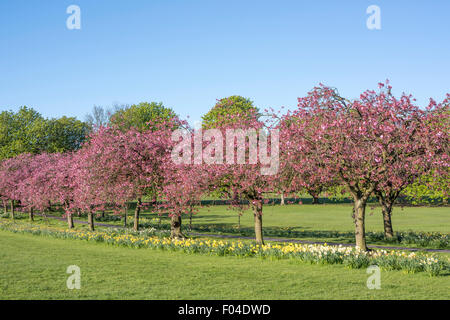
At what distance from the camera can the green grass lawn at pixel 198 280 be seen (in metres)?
10.5

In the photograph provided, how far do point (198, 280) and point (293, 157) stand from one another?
7029mm

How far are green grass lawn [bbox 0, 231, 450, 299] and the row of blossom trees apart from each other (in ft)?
13.9

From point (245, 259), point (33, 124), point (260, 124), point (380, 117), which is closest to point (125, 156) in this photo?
point (260, 124)

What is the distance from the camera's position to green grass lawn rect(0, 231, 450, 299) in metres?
10.5

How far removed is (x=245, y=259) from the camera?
16.6 metres

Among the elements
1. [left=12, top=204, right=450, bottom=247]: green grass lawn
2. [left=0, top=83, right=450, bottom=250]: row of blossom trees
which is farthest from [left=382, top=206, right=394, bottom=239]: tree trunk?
[left=12, top=204, right=450, bottom=247]: green grass lawn

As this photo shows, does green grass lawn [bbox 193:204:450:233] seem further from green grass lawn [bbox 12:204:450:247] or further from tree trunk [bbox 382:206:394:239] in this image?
tree trunk [bbox 382:206:394:239]

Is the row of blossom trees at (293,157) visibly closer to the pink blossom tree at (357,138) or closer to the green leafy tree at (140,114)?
the pink blossom tree at (357,138)

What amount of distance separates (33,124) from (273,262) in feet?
197

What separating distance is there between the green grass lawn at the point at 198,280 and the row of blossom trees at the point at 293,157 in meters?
4.23

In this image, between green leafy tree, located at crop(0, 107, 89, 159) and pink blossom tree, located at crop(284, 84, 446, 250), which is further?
green leafy tree, located at crop(0, 107, 89, 159)

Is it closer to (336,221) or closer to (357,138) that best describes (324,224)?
(336,221)

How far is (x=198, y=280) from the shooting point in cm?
1219
